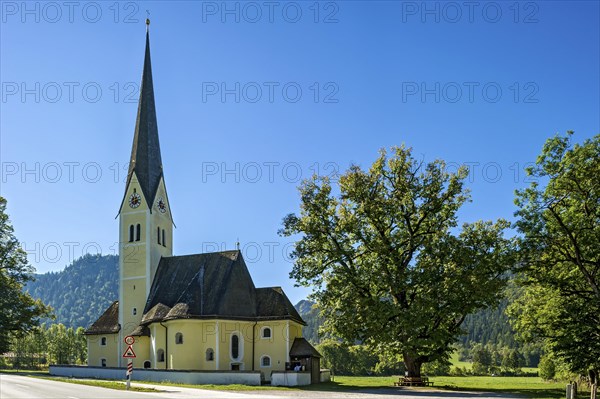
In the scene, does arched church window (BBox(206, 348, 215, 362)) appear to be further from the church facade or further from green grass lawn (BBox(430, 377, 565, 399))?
green grass lawn (BBox(430, 377, 565, 399))

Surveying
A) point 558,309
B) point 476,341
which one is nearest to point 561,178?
point 558,309

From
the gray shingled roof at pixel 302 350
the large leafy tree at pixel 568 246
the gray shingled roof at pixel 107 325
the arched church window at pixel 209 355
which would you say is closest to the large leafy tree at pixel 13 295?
the gray shingled roof at pixel 107 325

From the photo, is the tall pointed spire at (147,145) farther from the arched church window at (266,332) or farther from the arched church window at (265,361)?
the arched church window at (265,361)

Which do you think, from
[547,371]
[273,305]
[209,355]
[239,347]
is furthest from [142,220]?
[547,371]

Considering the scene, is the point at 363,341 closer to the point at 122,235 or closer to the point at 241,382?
the point at 241,382

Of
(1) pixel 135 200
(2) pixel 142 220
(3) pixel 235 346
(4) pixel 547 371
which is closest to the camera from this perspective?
(3) pixel 235 346

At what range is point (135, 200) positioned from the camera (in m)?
55.0

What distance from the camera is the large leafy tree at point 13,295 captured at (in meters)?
51.6

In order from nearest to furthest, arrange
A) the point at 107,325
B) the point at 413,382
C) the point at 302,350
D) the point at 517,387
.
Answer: the point at 413,382, the point at 517,387, the point at 302,350, the point at 107,325

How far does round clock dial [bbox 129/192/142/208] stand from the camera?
54.7m

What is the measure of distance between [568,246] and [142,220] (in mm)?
35328

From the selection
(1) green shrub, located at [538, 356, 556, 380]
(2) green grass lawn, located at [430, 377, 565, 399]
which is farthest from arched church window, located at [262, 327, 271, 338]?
(1) green shrub, located at [538, 356, 556, 380]

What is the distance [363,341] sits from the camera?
38688 millimetres

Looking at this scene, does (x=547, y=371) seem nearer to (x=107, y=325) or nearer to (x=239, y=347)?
(x=239, y=347)
